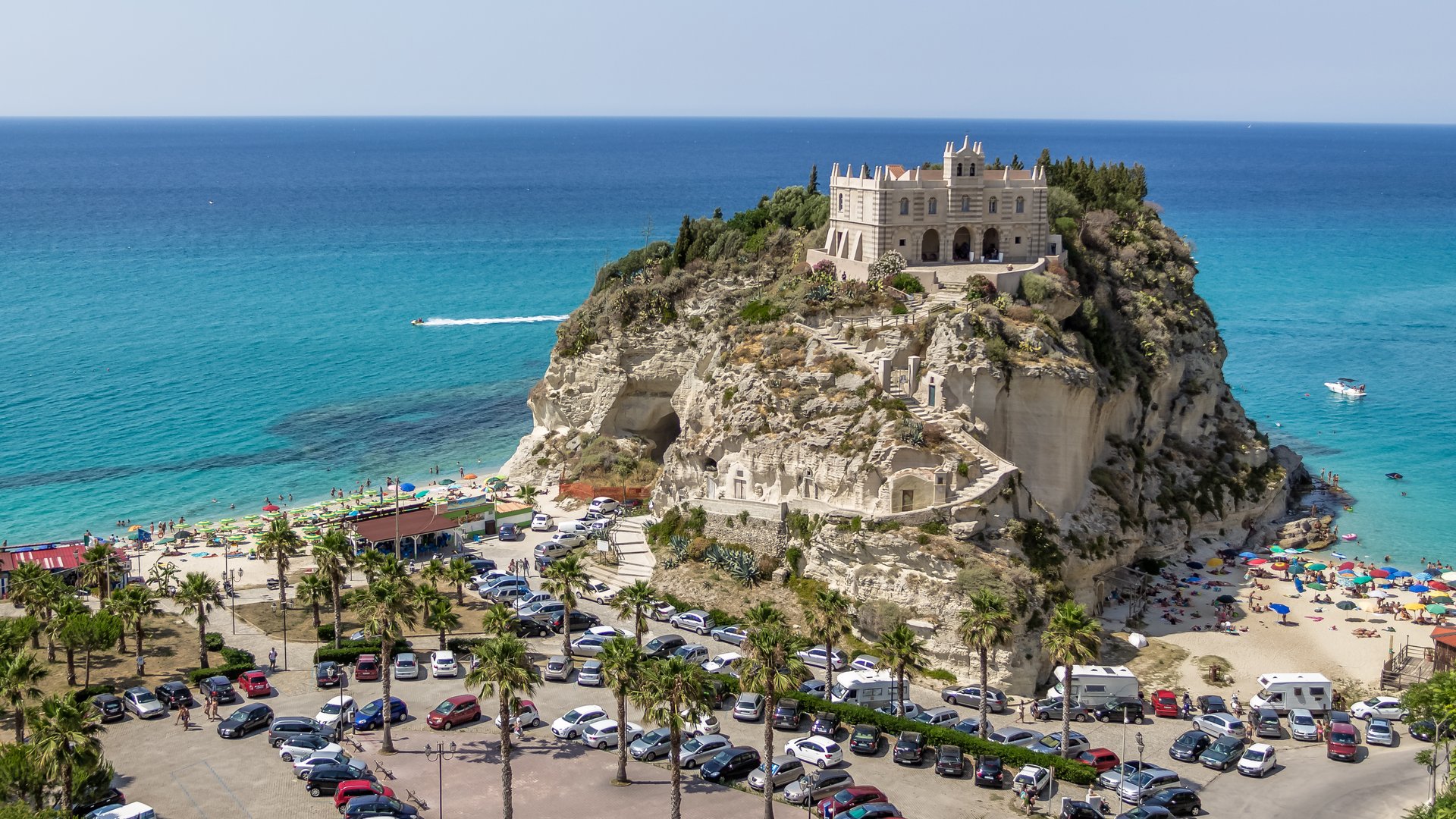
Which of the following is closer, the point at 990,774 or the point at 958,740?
the point at 990,774

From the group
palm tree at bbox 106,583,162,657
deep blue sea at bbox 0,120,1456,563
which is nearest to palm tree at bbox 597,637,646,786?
palm tree at bbox 106,583,162,657

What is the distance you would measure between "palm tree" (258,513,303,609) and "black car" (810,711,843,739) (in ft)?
77.6

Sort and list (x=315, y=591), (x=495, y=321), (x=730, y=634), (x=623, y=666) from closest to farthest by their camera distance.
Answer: (x=623, y=666), (x=315, y=591), (x=730, y=634), (x=495, y=321)

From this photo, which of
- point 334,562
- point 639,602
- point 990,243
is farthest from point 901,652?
point 990,243

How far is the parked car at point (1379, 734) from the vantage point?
1868 inches

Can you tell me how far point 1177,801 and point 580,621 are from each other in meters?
25.2

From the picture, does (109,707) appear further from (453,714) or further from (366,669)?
(453,714)

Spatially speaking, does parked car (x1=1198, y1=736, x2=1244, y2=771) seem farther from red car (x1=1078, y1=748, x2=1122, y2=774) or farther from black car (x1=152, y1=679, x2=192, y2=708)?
black car (x1=152, y1=679, x2=192, y2=708)

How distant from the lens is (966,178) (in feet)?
232

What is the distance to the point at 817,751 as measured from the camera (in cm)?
4372

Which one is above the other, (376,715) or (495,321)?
(495,321)

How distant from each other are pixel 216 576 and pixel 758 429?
26254 millimetres

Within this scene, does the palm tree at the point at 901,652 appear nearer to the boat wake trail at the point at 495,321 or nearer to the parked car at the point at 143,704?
the parked car at the point at 143,704

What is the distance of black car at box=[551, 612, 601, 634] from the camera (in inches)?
2185
